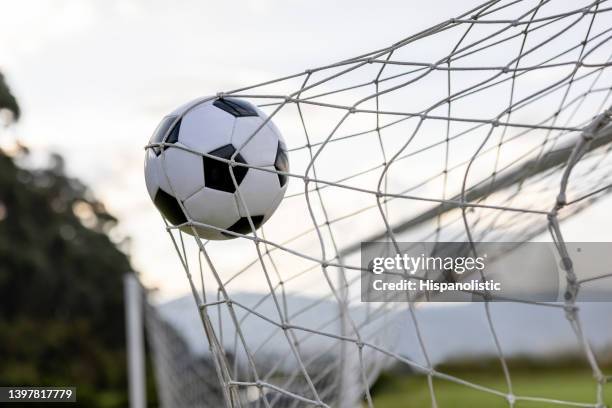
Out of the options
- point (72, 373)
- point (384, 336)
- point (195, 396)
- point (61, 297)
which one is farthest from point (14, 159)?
point (384, 336)

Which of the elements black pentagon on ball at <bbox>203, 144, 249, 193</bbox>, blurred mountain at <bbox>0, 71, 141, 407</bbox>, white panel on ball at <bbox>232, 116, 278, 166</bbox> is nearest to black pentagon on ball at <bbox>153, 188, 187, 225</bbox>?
black pentagon on ball at <bbox>203, 144, 249, 193</bbox>

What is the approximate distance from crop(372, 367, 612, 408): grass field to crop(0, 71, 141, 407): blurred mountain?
523 cm

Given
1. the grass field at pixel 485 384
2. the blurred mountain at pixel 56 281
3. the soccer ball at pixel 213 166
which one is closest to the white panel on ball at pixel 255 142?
the soccer ball at pixel 213 166

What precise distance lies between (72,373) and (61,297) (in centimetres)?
247

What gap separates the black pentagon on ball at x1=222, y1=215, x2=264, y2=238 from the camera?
2.63 metres

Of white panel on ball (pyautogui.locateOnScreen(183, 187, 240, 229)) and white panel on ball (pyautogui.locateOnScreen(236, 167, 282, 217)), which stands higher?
white panel on ball (pyautogui.locateOnScreen(236, 167, 282, 217))

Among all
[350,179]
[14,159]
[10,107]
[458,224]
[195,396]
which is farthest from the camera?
[14,159]

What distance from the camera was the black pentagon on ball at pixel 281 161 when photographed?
2.64 m

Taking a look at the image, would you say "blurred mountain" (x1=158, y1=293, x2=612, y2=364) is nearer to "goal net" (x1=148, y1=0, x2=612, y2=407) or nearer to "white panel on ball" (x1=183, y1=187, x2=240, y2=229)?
"goal net" (x1=148, y1=0, x2=612, y2=407)

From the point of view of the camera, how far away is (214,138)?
257 cm

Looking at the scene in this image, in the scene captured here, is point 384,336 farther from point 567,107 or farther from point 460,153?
point 567,107

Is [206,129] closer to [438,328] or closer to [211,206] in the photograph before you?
[211,206]

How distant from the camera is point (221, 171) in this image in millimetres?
2547

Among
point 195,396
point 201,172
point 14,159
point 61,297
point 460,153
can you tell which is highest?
point 14,159
